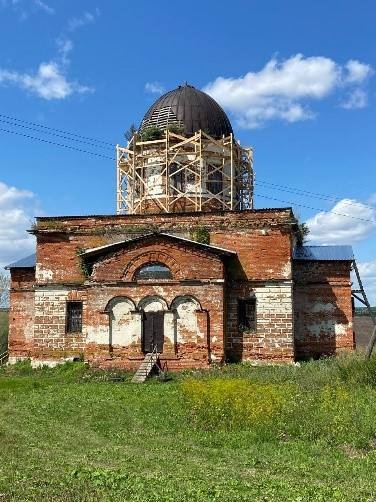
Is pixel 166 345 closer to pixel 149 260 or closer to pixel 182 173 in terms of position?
pixel 149 260

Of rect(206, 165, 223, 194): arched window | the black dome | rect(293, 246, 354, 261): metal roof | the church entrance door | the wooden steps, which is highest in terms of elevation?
the black dome

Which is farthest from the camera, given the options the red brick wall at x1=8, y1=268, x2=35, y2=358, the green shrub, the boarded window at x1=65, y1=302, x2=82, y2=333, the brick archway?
the red brick wall at x1=8, y1=268, x2=35, y2=358

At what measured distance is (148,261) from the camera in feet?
72.9

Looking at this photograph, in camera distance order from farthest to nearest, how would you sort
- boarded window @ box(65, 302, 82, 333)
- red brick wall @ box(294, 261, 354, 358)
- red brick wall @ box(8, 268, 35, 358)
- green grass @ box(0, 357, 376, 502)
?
red brick wall @ box(8, 268, 35, 358) < red brick wall @ box(294, 261, 354, 358) < boarded window @ box(65, 302, 82, 333) < green grass @ box(0, 357, 376, 502)

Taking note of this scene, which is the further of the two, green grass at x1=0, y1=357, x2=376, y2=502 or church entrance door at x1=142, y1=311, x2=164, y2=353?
church entrance door at x1=142, y1=311, x2=164, y2=353

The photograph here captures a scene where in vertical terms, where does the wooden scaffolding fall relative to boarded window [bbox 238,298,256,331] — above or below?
above

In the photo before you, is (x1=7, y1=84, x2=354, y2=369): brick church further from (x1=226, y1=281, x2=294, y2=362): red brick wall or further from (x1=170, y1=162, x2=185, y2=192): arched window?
(x1=170, y1=162, x2=185, y2=192): arched window

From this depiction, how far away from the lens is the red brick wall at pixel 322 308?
2388cm

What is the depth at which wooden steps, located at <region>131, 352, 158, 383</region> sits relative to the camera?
65.3 ft

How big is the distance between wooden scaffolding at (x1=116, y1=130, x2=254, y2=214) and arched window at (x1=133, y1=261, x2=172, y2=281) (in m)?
5.65

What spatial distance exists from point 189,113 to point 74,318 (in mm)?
11857

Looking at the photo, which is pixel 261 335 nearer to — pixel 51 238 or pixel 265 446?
pixel 51 238

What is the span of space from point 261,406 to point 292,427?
1.00 m

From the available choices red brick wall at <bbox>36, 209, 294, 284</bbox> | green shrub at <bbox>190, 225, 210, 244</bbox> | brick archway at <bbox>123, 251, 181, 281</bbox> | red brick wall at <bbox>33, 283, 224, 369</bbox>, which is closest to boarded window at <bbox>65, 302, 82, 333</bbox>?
red brick wall at <bbox>33, 283, 224, 369</bbox>
